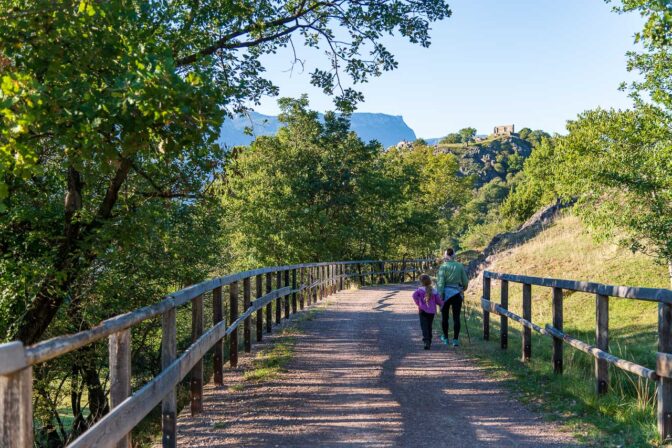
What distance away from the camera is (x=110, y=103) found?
4980 mm

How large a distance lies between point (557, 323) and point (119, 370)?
5.93 metres

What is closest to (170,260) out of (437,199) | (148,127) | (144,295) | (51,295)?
(144,295)

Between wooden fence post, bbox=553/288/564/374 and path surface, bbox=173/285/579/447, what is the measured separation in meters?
0.91

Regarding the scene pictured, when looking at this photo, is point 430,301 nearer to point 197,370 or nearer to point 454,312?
point 454,312

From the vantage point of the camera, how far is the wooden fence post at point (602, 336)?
6.35m

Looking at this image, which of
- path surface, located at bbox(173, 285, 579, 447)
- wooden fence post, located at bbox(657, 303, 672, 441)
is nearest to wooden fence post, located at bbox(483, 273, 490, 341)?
path surface, located at bbox(173, 285, 579, 447)

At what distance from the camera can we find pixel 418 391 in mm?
7621

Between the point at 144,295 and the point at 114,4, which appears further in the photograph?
the point at 144,295

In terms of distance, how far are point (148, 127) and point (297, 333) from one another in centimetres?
818

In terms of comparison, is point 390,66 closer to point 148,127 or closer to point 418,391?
point 418,391

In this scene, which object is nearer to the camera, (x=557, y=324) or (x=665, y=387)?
(x=665, y=387)

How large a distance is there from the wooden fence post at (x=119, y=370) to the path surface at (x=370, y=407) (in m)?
1.99

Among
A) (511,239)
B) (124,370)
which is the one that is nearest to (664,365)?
(124,370)

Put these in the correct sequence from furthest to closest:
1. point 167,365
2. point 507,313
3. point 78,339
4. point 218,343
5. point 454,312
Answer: point 454,312 → point 507,313 → point 218,343 → point 167,365 → point 78,339
